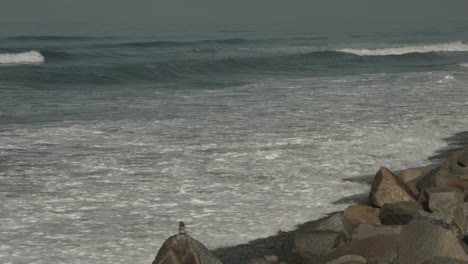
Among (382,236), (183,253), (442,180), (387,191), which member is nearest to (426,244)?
(382,236)

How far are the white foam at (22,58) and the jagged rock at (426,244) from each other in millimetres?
31235

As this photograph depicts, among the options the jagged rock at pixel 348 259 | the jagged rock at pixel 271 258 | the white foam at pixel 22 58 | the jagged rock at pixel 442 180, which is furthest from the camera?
the white foam at pixel 22 58

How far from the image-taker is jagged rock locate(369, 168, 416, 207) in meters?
7.37

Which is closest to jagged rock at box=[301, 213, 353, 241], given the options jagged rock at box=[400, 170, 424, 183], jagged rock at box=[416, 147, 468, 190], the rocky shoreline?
the rocky shoreline

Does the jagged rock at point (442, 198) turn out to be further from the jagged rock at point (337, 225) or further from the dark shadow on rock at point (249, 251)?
the dark shadow on rock at point (249, 251)

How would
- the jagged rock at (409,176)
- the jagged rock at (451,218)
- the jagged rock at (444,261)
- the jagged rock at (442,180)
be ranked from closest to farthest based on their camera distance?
the jagged rock at (444,261) < the jagged rock at (451,218) < the jagged rock at (442,180) < the jagged rock at (409,176)

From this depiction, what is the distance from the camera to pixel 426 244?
Result: 17.6 ft

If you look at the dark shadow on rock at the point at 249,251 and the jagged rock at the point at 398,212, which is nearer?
the dark shadow on rock at the point at 249,251

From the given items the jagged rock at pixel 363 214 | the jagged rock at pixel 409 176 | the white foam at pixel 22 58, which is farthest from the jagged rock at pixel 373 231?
the white foam at pixel 22 58

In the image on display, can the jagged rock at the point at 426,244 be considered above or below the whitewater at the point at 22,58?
below

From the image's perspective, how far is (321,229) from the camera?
6.38 metres

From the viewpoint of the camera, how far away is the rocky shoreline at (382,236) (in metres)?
5.29

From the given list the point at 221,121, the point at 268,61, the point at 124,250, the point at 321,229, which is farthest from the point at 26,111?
the point at 268,61

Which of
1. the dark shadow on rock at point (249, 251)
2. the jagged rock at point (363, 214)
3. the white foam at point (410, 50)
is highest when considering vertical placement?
the white foam at point (410, 50)
